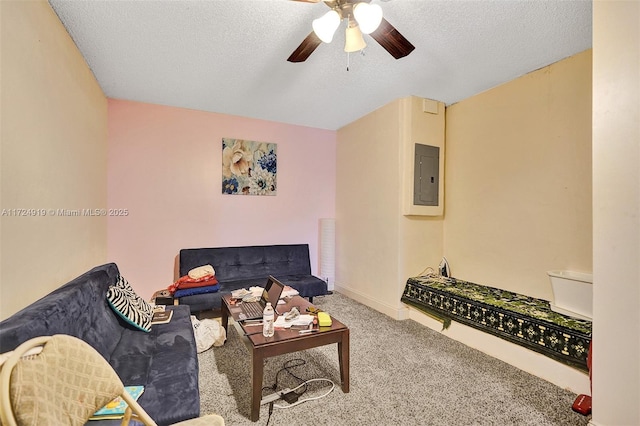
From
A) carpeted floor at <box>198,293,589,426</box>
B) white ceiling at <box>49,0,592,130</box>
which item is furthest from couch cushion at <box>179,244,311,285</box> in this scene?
white ceiling at <box>49,0,592,130</box>

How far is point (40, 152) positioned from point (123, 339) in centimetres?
126

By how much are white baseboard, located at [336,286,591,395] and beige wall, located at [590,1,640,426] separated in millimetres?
477

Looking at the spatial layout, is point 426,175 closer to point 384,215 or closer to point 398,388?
point 384,215

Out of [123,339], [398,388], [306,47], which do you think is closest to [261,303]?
[123,339]

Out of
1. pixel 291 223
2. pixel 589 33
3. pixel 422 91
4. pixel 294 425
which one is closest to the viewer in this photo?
pixel 294 425

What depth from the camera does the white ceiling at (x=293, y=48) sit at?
1.88 metres

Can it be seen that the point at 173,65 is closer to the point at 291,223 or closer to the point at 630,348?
the point at 291,223

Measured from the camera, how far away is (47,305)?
1.35 metres

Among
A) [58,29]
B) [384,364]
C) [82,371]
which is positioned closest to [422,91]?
[384,364]

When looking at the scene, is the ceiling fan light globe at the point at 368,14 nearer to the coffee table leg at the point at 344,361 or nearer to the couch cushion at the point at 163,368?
the coffee table leg at the point at 344,361

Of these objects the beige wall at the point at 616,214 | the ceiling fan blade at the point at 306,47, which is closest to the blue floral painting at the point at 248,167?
the ceiling fan blade at the point at 306,47

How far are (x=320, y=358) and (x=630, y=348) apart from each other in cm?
186

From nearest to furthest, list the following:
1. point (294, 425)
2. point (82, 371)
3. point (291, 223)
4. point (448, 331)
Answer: point (82, 371) < point (294, 425) < point (448, 331) < point (291, 223)

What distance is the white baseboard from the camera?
1.94 meters
